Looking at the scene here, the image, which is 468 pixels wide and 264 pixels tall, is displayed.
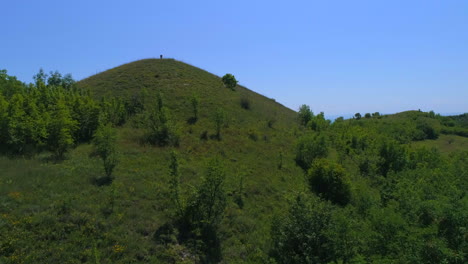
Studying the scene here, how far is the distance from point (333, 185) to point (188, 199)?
12.6 metres

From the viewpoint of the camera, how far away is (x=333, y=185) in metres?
20.4

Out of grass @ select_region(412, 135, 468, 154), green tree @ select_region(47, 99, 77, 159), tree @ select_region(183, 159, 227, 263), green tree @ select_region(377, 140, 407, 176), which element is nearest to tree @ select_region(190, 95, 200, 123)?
green tree @ select_region(47, 99, 77, 159)

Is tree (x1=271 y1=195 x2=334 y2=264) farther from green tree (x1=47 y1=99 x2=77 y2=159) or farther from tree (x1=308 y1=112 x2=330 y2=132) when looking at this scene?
tree (x1=308 y1=112 x2=330 y2=132)

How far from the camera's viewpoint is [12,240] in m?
9.50

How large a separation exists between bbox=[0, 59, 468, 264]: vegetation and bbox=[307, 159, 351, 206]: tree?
0.08 meters

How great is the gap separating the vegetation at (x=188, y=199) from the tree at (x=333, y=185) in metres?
0.08

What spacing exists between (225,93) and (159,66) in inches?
546

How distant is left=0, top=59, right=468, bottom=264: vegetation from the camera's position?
1079cm

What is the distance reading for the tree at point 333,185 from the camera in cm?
2036

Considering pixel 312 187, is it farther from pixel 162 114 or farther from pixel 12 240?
pixel 12 240

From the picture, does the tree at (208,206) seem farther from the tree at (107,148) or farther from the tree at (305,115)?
the tree at (305,115)

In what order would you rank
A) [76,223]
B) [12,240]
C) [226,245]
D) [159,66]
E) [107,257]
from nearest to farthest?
1. [12,240]
2. [107,257]
3. [76,223]
4. [226,245]
5. [159,66]

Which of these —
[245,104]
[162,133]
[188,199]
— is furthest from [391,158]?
[188,199]

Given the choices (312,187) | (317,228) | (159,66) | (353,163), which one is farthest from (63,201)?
(159,66)
